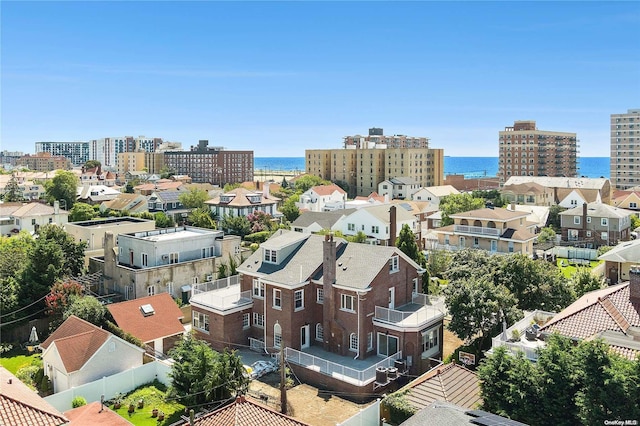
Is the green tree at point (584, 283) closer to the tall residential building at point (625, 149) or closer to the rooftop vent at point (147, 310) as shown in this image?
the rooftop vent at point (147, 310)

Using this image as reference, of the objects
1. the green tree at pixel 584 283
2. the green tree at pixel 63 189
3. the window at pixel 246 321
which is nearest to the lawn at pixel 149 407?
the window at pixel 246 321

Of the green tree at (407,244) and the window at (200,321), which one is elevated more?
the green tree at (407,244)

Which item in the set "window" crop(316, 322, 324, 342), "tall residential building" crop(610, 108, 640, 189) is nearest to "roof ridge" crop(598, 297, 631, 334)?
"window" crop(316, 322, 324, 342)

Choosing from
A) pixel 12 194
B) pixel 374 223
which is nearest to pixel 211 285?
pixel 374 223

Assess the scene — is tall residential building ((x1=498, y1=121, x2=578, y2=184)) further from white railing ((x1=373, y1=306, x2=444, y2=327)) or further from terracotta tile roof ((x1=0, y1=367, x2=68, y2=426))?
terracotta tile roof ((x1=0, y1=367, x2=68, y2=426))

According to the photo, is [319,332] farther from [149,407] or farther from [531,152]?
[531,152]

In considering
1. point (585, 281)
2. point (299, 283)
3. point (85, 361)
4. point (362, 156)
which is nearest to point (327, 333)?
point (299, 283)
